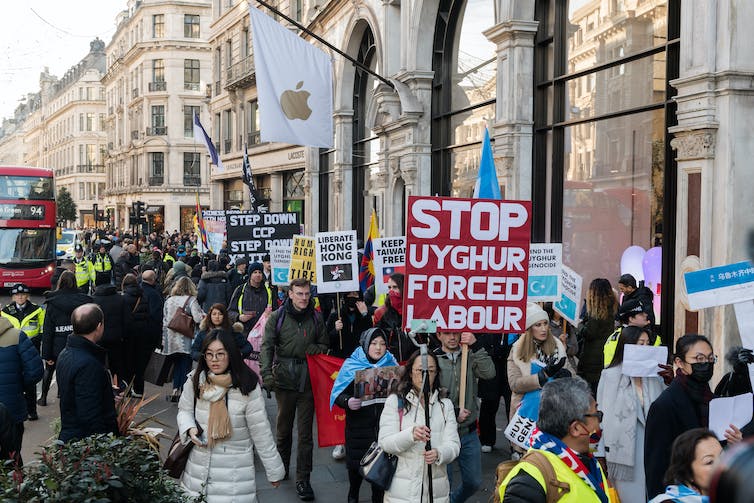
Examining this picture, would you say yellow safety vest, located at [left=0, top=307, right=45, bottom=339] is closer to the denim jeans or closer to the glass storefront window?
the denim jeans

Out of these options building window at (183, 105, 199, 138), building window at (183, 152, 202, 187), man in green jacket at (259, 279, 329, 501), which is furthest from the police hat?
building window at (183, 105, 199, 138)

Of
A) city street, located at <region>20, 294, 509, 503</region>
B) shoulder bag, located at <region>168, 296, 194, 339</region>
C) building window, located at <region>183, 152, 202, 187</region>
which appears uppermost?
building window, located at <region>183, 152, 202, 187</region>

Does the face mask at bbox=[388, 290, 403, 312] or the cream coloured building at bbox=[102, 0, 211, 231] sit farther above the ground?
the cream coloured building at bbox=[102, 0, 211, 231]

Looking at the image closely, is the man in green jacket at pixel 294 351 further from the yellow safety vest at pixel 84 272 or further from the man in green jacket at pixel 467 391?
the yellow safety vest at pixel 84 272

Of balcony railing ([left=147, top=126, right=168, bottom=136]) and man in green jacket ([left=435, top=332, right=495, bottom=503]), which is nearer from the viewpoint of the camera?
man in green jacket ([left=435, top=332, right=495, bottom=503])

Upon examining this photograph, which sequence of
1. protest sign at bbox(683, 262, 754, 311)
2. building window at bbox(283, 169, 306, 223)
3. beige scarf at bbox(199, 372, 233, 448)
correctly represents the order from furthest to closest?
1. building window at bbox(283, 169, 306, 223)
2. protest sign at bbox(683, 262, 754, 311)
3. beige scarf at bbox(199, 372, 233, 448)

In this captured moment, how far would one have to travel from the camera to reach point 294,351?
7.42 metres

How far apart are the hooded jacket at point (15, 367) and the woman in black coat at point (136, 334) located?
350 centimetres

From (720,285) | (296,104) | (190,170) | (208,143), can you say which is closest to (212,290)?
(296,104)

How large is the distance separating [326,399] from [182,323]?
3.56 m

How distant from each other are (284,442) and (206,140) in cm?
1842

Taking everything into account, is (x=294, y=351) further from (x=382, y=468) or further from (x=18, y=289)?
(x=18, y=289)

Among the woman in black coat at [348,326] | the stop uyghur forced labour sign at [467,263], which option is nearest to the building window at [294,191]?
the woman in black coat at [348,326]

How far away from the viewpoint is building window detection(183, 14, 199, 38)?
61.9 metres
